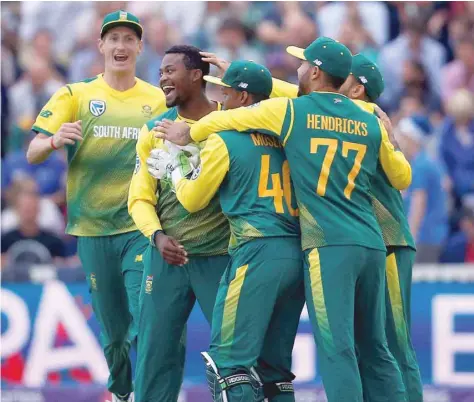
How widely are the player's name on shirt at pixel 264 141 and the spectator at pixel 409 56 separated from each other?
25.1ft

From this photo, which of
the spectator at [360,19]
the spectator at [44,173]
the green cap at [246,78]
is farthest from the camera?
the spectator at [360,19]

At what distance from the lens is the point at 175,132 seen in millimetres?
7371

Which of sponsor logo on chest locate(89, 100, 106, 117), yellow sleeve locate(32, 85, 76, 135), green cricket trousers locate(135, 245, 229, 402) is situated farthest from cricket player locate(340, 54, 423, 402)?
yellow sleeve locate(32, 85, 76, 135)

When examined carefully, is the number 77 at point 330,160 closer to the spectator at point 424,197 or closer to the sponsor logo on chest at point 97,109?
the sponsor logo on chest at point 97,109

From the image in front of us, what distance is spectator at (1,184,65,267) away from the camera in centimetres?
1270

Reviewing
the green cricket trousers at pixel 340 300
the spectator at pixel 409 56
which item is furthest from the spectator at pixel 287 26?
the green cricket trousers at pixel 340 300

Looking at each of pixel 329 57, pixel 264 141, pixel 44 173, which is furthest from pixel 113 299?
pixel 44 173

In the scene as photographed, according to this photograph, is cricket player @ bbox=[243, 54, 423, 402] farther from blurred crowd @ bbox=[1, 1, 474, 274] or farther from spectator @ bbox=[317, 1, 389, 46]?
spectator @ bbox=[317, 1, 389, 46]

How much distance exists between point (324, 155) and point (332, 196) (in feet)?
0.80

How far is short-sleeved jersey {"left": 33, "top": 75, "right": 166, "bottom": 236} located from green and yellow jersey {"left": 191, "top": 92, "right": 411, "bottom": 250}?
166 centimetres

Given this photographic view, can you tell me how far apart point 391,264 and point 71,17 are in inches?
366

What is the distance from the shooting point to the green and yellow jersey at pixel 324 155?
6.91m

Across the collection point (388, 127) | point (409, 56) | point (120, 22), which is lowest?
point (388, 127)

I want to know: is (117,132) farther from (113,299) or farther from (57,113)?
(113,299)
